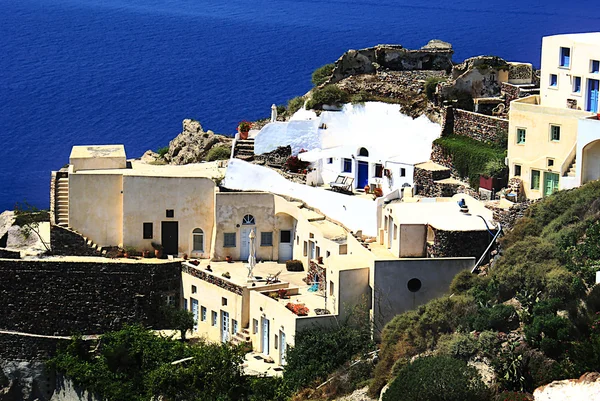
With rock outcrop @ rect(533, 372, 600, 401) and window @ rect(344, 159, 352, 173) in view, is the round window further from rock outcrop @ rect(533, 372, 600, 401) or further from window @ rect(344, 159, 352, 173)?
window @ rect(344, 159, 352, 173)

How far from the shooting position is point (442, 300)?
154ft

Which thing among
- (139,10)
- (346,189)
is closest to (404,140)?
(346,189)

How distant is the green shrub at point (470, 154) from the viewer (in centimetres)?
5503

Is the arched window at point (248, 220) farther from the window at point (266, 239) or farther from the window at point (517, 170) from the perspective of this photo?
the window at point (517, 170)

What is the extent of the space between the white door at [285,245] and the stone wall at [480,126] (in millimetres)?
7522

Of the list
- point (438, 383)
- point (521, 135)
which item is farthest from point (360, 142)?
point (438, 383)

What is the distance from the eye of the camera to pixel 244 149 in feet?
203

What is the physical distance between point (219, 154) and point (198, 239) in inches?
285

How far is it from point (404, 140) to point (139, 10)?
120546 millimetres

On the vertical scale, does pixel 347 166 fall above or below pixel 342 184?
above

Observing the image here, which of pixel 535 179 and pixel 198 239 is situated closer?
pixel 535 179

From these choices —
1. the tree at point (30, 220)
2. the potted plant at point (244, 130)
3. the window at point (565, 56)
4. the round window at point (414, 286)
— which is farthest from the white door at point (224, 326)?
the window at point (565, 56)

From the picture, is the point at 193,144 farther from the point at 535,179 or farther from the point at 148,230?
the point at 535,179

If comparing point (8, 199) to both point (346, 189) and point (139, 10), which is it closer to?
point (346, 189)
